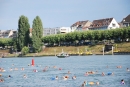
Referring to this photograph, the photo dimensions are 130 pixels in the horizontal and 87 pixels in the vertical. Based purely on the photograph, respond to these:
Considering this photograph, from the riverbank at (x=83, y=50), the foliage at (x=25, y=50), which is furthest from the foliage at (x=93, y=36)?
the foliage at (x=25, y=50)

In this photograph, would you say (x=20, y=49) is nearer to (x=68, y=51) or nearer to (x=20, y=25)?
(x=20, y=25)

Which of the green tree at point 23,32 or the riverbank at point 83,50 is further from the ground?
the green tree at point 23,32

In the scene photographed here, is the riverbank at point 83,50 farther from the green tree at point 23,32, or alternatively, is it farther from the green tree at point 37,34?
the green tree at point 23,32

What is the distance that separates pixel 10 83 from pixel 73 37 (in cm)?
12321

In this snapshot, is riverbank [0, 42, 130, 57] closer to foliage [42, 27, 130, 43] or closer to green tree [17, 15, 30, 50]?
green tree [17, 15, 30, 50]

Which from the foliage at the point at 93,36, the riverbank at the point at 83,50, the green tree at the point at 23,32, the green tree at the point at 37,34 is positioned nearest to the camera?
the riverbank at the point at 83,50

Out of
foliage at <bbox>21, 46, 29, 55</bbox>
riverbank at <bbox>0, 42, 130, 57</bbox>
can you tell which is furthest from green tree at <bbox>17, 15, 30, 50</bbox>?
riverbank at <bbox>0, 42, 130, 57</bbox>

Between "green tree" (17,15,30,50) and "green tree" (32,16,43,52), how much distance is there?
6.69 m

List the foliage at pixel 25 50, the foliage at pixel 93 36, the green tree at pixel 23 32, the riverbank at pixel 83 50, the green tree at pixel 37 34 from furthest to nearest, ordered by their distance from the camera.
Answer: the green tree at pixel 23 32 < the green tree at pixel 37 34 < the foliage at pixel 25 50 < the foliage at pixel 93 36 < the riverbank at pixel 83 50

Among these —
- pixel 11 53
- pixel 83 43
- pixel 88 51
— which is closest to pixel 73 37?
pixel 83 43

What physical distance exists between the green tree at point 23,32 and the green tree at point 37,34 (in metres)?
6.69

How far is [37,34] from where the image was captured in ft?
599

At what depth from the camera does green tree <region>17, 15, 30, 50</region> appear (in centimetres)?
18455

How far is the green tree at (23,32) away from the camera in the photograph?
184550mm
